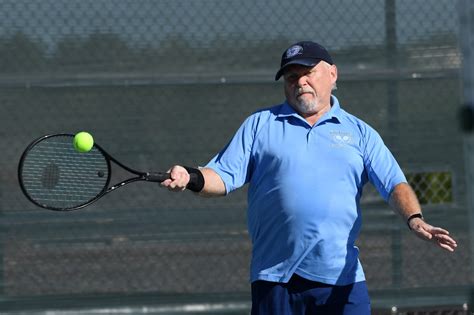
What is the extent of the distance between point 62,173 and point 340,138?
1.14 metres

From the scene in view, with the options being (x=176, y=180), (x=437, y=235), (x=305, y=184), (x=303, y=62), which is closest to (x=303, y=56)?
(x=303, y=62)

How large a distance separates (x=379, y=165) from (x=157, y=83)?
1.92 metres

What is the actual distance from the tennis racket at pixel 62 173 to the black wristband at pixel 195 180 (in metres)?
0.43

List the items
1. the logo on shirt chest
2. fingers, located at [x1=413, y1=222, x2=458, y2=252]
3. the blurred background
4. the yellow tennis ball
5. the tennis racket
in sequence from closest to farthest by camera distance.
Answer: fingers, located at [x1=413, y1=222, x2=458, y2=252] → the yellow tennis ball → the logo on shirt chest → the tennis racket → the blurred background

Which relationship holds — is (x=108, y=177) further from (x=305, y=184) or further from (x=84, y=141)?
(x=305, y=184)

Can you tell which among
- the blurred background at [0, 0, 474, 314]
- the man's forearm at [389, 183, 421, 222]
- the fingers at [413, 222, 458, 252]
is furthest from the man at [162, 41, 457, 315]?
the blurred background at [0, 0, 474, 314]

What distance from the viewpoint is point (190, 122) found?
5.88 m

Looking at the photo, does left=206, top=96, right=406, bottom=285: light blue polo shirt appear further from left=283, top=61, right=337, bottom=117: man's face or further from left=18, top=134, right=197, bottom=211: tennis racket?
left=18, top=134, right=197, bottom=211: tennis racket

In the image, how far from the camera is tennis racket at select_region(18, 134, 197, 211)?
172 inches

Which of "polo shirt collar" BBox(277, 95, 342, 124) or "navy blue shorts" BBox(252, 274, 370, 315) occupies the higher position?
"polo shirt collar" BBox(277, 95, 342, 124)

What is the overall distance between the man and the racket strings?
49cm

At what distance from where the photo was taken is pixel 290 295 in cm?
418

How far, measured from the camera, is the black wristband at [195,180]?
3.99 meters

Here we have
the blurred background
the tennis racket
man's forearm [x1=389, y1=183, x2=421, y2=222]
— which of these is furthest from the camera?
the blurred background
